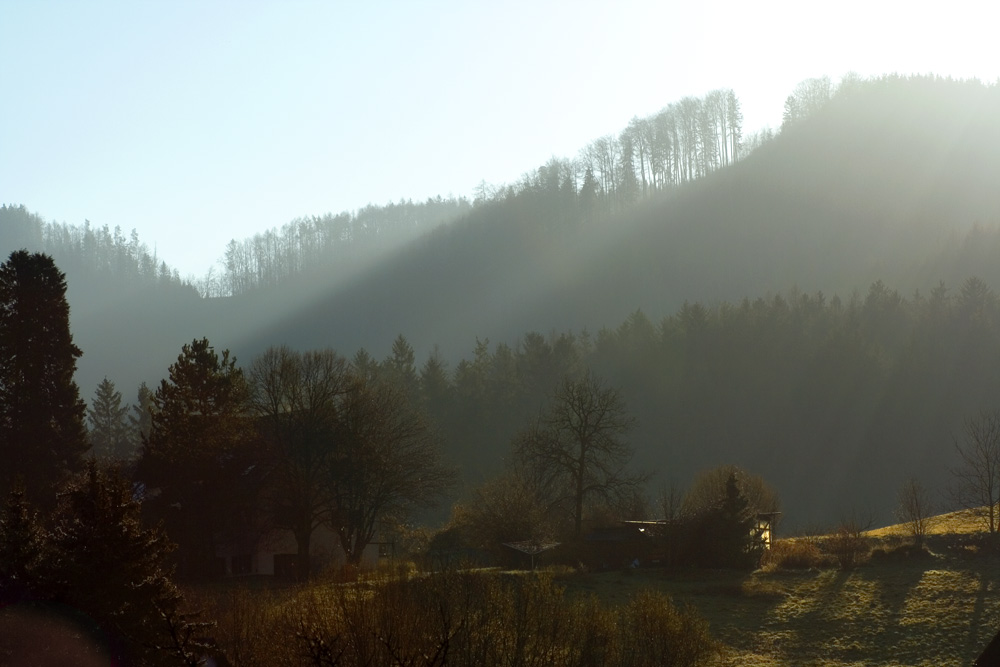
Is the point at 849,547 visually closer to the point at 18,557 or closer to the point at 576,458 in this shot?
the point at 576,458

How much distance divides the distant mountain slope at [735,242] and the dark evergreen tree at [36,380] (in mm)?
103665

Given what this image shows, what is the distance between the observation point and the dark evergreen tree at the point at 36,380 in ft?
126

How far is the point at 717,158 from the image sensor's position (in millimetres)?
156125

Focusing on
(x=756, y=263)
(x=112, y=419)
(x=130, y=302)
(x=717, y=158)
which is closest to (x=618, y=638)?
(x=112, y=419)

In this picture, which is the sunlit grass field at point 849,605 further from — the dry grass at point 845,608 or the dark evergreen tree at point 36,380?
the dark evergreen tree at point 36,380

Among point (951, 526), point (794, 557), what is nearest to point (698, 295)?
point (951, 526)

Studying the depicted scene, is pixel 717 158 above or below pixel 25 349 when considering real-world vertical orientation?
above

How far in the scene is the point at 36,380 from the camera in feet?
129

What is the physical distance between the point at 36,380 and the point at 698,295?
4363 inches

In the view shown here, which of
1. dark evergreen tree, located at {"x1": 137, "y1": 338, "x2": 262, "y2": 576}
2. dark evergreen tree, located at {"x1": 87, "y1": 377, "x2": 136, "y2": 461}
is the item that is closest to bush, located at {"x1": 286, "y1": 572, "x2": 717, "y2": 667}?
Answer: dark evergreen tree, located at {"x1": 137, "y1": 338, "x2": 262, "y2": 576}

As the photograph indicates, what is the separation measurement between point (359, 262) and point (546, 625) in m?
161

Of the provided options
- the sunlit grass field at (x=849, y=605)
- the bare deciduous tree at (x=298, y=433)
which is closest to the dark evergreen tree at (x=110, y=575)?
the sunlit grass field at (x=849, y=605)

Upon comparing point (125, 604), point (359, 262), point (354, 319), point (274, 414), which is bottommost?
point (125, 604)

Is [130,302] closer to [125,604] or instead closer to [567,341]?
[567,341]
